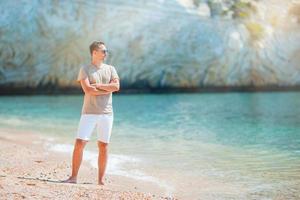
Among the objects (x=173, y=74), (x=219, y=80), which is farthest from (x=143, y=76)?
(x=219, y=80)

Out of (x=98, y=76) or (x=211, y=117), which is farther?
(x=211, y=117)

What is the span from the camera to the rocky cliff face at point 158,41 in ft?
106

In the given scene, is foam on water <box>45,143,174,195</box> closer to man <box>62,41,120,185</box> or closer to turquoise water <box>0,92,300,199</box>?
turquoise water <box>0,92,300,199</box>

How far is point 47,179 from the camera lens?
784 centimetres

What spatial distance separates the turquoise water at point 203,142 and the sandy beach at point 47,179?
23.3 inches

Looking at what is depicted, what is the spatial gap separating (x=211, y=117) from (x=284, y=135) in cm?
546

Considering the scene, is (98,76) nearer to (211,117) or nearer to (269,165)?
(269,165)

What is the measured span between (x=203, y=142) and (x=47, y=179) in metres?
5.52

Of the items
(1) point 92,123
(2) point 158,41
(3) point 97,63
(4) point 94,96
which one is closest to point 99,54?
(3) point 97,63

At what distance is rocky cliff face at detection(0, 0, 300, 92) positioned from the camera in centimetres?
3228

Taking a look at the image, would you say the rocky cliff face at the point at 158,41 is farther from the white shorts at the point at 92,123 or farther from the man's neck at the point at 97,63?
the white shorts at the point at 92,123

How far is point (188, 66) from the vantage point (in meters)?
34.5

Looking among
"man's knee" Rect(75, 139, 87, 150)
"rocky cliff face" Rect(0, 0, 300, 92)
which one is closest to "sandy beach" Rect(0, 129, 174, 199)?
"man's knee" Rect(75, 139, 87, 150)

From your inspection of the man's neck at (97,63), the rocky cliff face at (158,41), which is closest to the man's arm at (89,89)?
the man's neck at (97,63)
